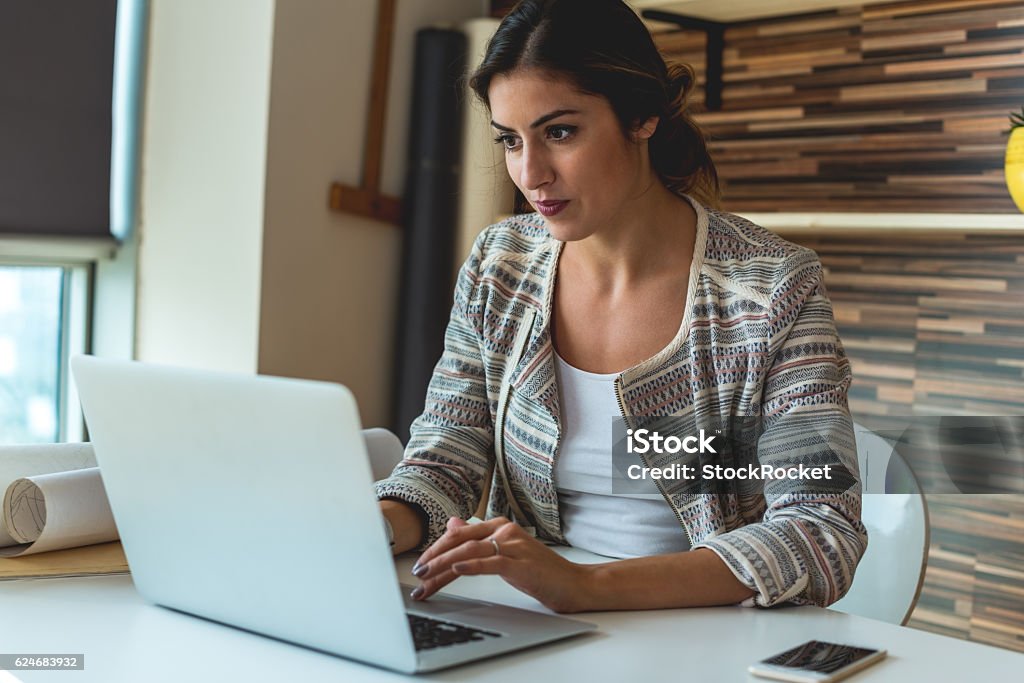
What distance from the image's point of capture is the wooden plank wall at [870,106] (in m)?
2.10

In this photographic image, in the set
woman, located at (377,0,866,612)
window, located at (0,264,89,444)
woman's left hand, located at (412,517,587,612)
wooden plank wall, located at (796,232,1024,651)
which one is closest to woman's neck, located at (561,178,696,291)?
woman, located at (377,0,866,612)

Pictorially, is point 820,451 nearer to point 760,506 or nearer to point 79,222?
point 760,506

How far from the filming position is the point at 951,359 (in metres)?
2.18

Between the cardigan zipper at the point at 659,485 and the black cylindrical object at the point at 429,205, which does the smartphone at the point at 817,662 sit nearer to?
the cardigan zipper at the point at 659,485

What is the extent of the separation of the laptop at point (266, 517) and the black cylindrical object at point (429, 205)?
1.61m

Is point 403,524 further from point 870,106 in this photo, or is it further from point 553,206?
point 870,106

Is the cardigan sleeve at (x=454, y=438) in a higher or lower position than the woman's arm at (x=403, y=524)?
higher

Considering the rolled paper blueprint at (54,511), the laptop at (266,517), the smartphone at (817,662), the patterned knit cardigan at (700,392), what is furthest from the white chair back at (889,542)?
the rolled paper blueprint at (54,511)

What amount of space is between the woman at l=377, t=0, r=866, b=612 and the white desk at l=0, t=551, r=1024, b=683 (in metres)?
0.12

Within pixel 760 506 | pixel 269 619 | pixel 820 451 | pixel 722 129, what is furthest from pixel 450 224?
pixel 269 619

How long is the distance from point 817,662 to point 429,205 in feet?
6.03

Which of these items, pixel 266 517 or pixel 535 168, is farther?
pixel 535 168

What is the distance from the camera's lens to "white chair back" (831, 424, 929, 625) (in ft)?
A: 4.75

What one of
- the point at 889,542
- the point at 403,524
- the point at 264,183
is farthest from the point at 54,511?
the point at 264,183
